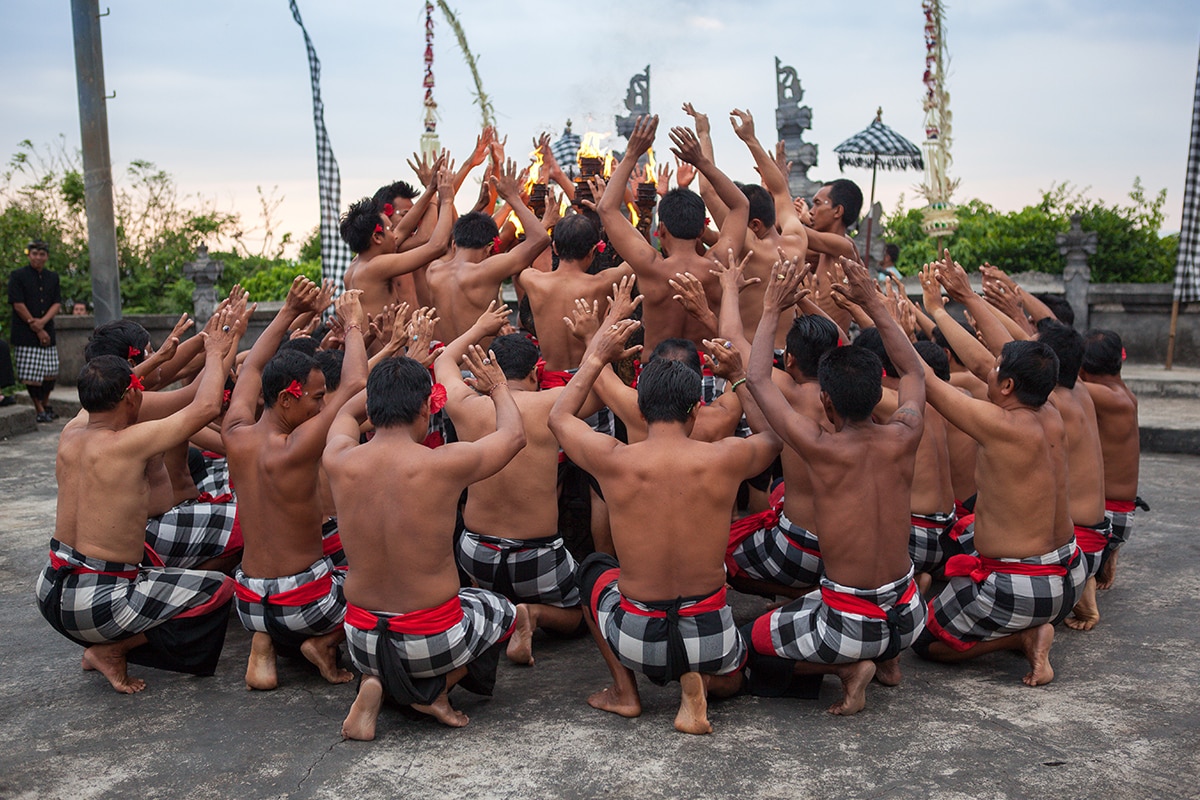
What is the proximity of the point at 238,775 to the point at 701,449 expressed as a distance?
2.20 m

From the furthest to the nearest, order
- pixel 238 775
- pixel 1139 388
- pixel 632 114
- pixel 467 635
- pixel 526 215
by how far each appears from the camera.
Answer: pixel 632 114 → pixel 1139 388 → pixel 526 215 → pixel 467 635 → pixel 238 775

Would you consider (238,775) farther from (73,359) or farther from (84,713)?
(73,359)

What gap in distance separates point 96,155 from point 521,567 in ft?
26.6

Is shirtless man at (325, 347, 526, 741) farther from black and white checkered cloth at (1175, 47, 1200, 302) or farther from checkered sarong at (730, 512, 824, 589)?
black and white checkered cloth at (1175, 47, 1200, 302)

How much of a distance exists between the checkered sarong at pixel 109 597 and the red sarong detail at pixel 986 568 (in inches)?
139

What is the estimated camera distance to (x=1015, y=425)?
5.01 metres

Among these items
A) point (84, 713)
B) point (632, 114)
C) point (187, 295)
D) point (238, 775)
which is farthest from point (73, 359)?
point (238, 775)

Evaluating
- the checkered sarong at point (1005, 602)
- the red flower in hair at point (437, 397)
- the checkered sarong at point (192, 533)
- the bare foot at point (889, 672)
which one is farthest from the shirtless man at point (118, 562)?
the checkered sarong at point (1005, 602)

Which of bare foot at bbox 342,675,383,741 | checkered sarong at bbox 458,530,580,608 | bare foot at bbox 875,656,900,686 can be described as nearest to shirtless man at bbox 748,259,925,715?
bare foot at bbox 875,656,900,686

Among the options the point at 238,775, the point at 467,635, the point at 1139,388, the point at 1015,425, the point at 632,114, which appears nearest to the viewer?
the point at 238,775

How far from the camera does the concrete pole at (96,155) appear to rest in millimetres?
10938

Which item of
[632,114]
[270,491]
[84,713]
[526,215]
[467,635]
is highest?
[632,114]

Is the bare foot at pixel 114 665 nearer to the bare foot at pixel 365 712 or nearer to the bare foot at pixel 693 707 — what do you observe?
the bare foot at pixel 365 712

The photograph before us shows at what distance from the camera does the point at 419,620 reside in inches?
176
